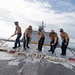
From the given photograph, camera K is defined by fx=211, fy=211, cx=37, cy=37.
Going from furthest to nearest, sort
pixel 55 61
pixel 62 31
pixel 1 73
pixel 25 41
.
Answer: pixel 25 41 < pixel 62 31 < pixel 55 61 < pixel 1 73

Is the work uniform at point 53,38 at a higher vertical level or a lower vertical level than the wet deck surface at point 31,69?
higher

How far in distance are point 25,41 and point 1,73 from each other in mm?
8156

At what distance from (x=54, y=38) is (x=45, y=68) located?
6.05 metres

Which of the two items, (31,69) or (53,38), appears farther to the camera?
(53,38)

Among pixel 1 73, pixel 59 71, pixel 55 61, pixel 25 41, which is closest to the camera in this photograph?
pixel 1 73

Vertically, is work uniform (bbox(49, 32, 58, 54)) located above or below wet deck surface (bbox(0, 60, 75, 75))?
above

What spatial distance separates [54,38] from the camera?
56.1ft

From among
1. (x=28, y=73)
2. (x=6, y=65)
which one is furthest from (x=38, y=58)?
(x=28, y=73)

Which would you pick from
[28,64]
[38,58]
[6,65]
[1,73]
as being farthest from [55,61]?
[1,73]

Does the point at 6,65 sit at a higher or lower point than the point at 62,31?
lower

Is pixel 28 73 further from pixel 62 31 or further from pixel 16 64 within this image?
pixel 62 31

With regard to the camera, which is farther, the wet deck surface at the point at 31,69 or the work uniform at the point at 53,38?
the work uniform at the point at 53,38

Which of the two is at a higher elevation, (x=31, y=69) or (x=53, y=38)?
(x=53, y=38)

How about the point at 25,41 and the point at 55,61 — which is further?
the point at 25,41
